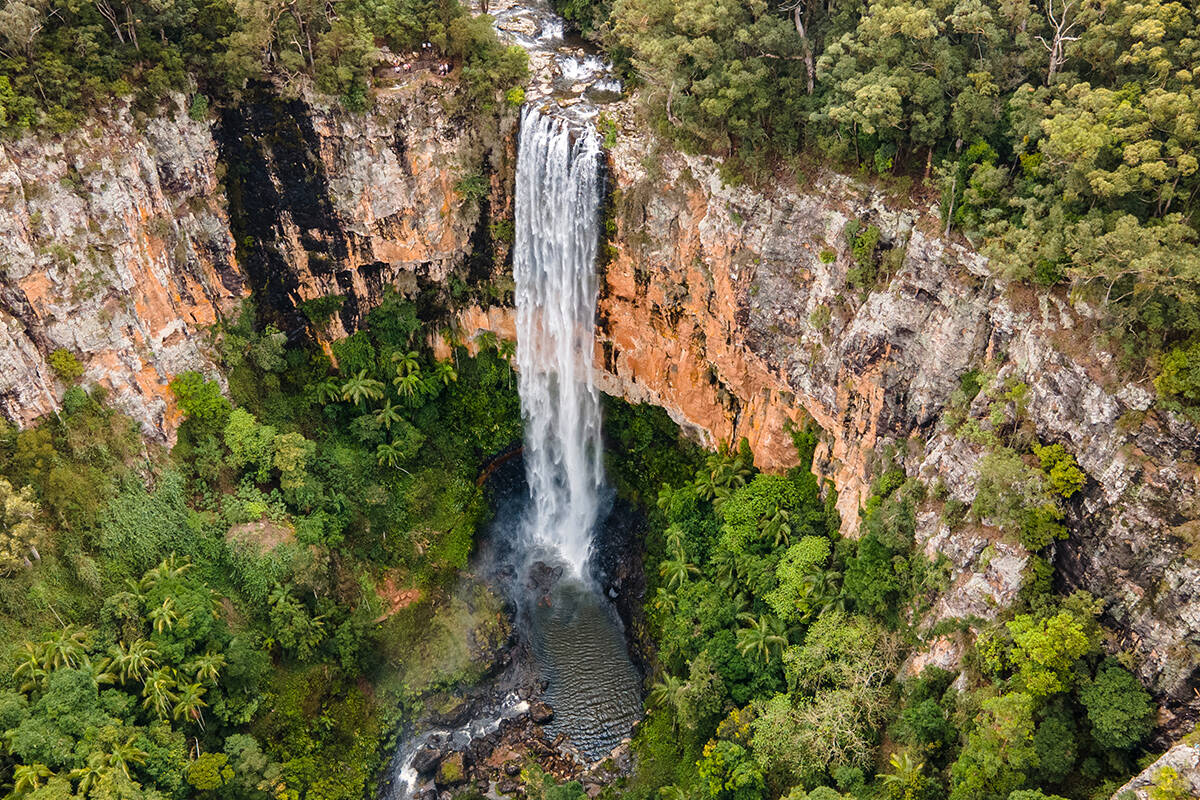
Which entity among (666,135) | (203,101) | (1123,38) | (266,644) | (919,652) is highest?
(1123,38)

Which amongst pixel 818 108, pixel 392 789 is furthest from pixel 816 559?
pixel 392 789

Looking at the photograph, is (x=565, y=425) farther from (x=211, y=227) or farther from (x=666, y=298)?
(x=211, y=227)

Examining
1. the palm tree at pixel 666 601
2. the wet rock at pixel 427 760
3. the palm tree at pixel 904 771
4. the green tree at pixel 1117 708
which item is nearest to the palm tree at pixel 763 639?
the palm tree at pixel 666 601

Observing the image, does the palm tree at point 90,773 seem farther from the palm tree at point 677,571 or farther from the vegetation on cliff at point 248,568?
the palm tree at point 677,571

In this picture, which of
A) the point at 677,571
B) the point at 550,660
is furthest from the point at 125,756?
the point at 677,571

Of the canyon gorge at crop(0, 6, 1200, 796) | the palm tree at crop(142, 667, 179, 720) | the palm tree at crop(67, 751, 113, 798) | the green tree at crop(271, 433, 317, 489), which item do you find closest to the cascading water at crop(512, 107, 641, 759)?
the canyon gorge at crop(0, 6, 1200, 796)

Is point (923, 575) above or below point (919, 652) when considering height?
above

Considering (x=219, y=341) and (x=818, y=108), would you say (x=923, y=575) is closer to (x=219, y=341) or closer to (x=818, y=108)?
(x=818, y=108)
